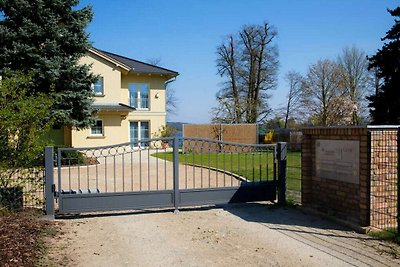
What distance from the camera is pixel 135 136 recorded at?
101ft

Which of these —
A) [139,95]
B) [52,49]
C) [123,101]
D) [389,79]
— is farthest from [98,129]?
[389,79]

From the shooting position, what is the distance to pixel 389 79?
22922 mm

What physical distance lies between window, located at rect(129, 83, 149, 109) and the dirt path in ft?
76.4

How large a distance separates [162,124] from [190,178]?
1791 cm

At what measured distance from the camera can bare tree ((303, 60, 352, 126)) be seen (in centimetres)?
3375

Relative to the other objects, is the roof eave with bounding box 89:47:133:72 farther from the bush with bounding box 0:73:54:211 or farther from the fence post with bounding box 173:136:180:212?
the fence post with bounding box 173:136:180:212

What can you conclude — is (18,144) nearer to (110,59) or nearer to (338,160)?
(338,160)

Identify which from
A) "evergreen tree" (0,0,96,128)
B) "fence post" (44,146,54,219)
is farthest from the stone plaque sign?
"evergreen tree" (0,0,96,128)

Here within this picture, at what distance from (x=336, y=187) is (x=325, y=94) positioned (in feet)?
107

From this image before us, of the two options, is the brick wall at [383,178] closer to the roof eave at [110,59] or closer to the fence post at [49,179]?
the fence post at [49,179]

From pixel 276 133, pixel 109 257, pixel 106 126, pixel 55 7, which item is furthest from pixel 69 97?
pixel 276 133

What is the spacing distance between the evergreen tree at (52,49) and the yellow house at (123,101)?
6103 millimetres

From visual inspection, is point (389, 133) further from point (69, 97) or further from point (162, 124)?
point (162, 124)

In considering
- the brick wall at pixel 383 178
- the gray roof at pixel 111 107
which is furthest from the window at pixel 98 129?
the brick wall at pixel 383 178
